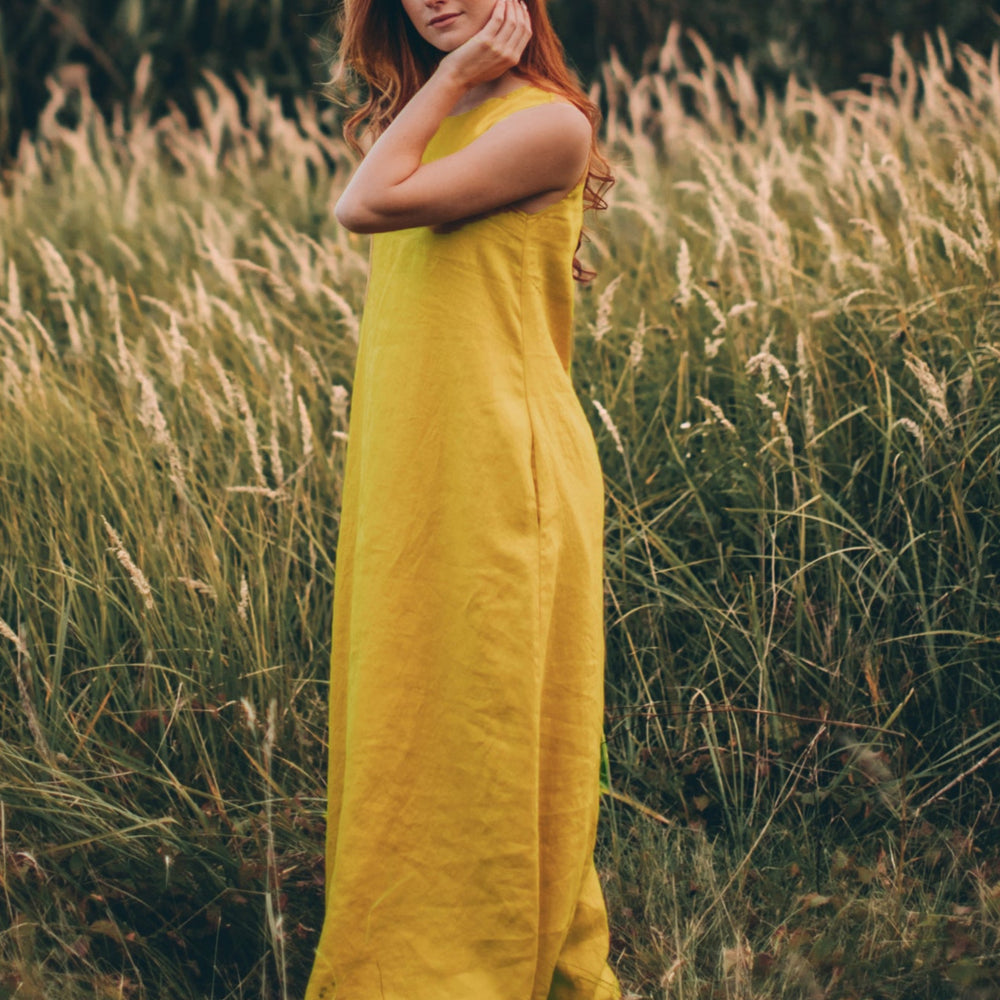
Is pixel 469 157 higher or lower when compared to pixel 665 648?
higher

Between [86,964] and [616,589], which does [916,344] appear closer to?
[616,589]

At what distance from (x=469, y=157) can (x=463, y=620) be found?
578 millimetres

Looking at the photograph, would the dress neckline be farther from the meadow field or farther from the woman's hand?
the meadow field

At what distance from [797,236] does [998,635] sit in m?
1.54

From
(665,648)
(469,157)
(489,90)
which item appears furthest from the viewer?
(665,648)

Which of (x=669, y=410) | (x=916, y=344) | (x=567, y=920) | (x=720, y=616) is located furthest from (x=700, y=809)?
(x=916, y=344)

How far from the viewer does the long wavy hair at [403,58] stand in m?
1.50

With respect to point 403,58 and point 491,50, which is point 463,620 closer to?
point 491,50

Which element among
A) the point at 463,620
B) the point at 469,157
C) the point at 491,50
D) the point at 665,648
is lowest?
the point at 665,648

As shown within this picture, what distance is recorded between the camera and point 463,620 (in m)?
1.41

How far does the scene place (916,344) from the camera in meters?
2.37

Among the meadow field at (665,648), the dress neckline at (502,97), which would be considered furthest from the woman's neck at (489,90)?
the meadow field at (665,648)

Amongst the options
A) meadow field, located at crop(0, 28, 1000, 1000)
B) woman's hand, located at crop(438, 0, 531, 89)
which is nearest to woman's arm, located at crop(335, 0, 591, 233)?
woman's hand, located at crop(438, 0, 531, 89)

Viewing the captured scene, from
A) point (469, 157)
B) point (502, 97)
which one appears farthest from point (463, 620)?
point (502, 97)
